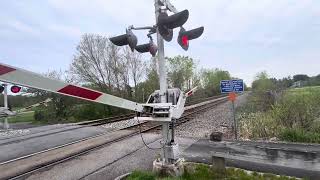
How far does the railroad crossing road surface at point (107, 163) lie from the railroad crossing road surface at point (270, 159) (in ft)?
4.40

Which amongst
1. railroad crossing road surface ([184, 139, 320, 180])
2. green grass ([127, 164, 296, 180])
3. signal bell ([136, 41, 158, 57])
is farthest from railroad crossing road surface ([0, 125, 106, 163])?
signal bell ([136, 41, 158, 57])

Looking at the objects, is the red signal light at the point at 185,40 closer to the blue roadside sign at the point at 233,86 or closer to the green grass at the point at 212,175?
the green grass at the point at 212,175

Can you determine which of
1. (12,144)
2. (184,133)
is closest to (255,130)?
(184,133)

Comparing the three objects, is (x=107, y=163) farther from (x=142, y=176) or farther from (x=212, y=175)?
(x=212, y=175)

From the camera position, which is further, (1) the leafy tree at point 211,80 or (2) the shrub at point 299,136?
(1) the leafy tree at point 211,80

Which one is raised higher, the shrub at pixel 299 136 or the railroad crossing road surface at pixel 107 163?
the shrub at pixel 299 136

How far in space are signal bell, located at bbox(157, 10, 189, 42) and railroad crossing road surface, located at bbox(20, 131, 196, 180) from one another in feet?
12.2

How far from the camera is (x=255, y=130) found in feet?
40.2

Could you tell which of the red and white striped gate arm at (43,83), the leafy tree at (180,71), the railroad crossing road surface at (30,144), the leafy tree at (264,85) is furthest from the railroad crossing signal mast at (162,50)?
the leafy tree at (180,71)

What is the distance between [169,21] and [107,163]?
484cm

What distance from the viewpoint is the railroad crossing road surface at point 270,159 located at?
6472 millimetres

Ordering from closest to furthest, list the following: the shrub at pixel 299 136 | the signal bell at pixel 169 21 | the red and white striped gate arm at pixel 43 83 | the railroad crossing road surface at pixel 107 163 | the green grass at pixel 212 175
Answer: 1. the red and white striped gate arm at pixel 43 83
2. the signal bell at pixel 169 21
3. the green grass at pixel 212 175
4. the railroad crossing road surface at pixel 107 163
5. the shrub at pixel 299 136

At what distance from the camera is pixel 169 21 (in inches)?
193

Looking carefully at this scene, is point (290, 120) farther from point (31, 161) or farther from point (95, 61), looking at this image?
point (95, 61)
